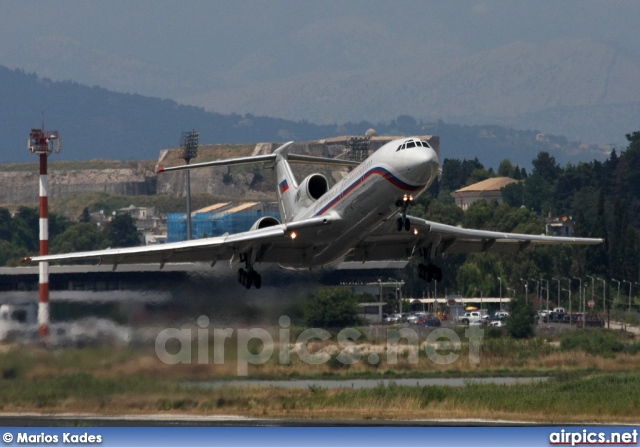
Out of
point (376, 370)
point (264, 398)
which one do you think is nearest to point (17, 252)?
point (376, 370)

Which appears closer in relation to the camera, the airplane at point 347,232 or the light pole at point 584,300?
the airplane at point 347,232

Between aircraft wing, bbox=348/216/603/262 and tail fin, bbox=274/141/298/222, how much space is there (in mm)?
2377

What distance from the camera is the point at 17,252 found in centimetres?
10869

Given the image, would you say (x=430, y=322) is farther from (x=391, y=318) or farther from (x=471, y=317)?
(x=471, y=317)

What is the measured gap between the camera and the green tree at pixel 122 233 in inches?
5013

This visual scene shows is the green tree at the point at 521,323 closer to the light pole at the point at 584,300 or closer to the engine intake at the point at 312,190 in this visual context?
the light pole at the point at 584,300

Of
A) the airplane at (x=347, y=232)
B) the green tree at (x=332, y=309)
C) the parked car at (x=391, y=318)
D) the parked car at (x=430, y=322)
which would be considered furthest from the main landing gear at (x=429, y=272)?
the parked car at (x=430, y=322)

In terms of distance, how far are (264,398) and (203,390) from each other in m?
2.74

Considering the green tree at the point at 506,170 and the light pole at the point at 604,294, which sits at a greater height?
the green tree at the point at 506,170

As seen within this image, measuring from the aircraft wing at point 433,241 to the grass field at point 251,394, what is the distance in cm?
488

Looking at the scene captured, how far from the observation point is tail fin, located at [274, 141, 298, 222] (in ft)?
136

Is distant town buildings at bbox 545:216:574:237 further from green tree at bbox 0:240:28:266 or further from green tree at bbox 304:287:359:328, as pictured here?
green tree at bbox 304:287:359:328

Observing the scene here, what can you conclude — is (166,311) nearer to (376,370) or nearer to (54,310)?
(54,310)

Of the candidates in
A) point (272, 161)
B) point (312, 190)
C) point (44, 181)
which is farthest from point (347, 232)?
point (44, 181)
